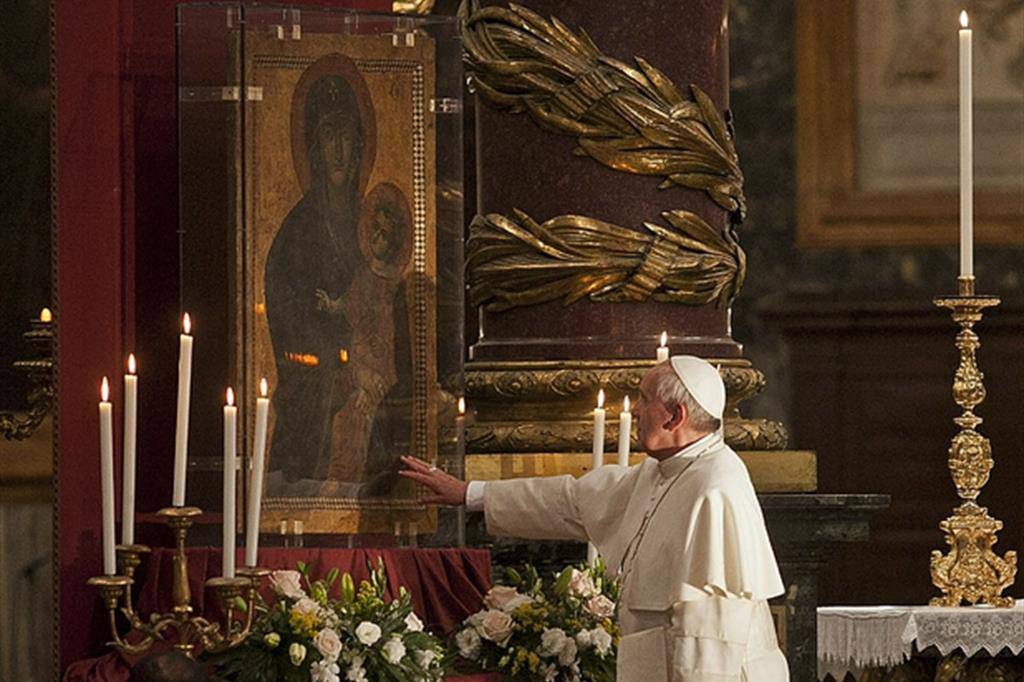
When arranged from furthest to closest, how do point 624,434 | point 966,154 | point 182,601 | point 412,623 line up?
point 966,154
point 624,434
point 412,623
point 182,601

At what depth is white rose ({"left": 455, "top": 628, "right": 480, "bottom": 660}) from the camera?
556 centimetres

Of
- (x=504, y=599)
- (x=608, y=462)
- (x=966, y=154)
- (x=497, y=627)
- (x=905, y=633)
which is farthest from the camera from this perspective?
(x=905, y=633)

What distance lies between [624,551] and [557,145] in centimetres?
149

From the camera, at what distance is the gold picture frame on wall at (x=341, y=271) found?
18.6 ft

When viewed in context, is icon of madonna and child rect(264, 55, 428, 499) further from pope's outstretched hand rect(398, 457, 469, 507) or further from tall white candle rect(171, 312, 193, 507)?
tall white candle rect(171, 312, 193, 507)

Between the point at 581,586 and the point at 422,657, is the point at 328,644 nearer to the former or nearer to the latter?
the point at 422,657

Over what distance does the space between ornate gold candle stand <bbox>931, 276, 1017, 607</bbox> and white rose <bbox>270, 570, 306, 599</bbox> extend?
282cm

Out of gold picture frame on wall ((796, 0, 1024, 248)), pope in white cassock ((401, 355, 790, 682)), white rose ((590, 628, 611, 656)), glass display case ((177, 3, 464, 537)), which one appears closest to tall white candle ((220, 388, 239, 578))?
glass display case ((177, 3, 464, 537))

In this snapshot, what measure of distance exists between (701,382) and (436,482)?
64 centimetres

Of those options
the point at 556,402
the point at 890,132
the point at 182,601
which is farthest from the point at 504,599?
the point at 890,132

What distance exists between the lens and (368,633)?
16.8 ft

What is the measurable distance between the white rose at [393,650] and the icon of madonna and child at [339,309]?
62 cm

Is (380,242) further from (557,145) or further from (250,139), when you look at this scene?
(557,145)

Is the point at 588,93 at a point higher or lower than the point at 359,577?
higher
